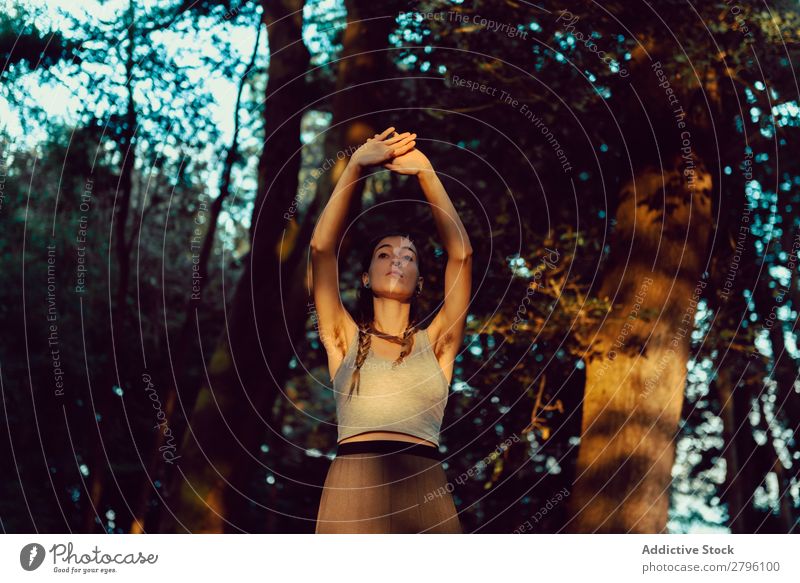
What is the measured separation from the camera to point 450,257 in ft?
18.9

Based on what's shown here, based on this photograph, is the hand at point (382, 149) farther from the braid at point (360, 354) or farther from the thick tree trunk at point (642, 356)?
the thick tree trunk at point (642, 356)

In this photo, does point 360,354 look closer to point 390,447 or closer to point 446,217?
point 390,447

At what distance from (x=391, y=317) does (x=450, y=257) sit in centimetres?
45

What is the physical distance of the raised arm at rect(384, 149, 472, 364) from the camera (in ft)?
18.6

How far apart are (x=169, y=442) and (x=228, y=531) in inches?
238

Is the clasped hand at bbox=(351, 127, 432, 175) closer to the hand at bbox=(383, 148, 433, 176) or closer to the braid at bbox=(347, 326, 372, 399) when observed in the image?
the hand at bbox=(383, 148, 433, 176)

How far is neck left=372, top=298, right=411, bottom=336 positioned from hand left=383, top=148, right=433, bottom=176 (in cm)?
71

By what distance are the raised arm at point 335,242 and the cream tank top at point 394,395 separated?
4.7 inches

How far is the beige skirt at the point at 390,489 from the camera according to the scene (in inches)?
205

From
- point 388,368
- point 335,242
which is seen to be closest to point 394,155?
point 335,242

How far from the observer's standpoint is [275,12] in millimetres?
12117

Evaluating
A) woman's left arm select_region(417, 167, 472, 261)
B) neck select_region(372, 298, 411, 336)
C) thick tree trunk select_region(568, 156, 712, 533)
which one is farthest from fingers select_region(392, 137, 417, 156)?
thick tree trunk select_region(568, 156, 712, 533)

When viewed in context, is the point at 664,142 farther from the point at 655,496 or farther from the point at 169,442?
the point at 169,442
